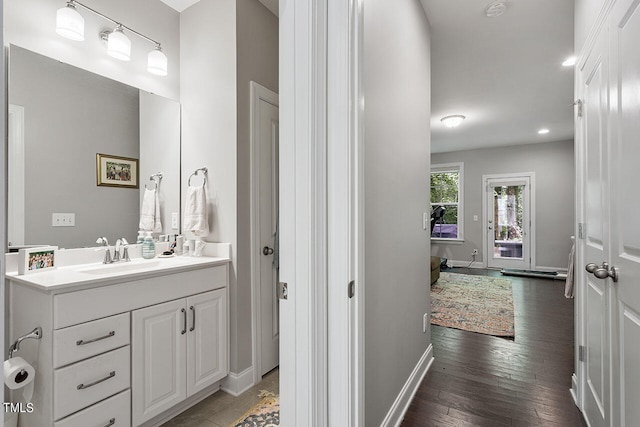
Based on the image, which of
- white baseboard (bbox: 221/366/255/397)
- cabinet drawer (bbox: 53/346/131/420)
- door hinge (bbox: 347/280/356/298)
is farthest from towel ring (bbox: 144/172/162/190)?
door hinge (bbox: 347/280/356/298)

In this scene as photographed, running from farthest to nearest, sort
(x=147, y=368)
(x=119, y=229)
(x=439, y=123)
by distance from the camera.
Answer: (x=439, y=123)
(x=119, y=229)
(x=147, y=368)

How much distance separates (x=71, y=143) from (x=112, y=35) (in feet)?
2.41

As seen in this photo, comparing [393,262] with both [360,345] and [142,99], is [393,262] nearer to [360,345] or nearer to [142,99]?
[360,345]

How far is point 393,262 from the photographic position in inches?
70.9

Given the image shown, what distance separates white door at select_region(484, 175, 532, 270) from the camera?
21.4 feet

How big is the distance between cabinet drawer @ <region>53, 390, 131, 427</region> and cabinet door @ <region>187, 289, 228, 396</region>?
0.35 metres

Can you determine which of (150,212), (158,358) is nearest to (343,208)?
(158,358)

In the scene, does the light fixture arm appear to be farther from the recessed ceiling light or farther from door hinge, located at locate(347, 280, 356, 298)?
the recessed ceiling light

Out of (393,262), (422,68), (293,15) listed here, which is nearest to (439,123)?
(422,68)

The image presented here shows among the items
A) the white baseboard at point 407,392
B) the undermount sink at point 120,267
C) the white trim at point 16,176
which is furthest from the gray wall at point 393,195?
the white trim at point 16,176

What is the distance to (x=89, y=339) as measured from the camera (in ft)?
5.02

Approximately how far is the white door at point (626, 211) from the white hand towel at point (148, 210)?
261 centimetres

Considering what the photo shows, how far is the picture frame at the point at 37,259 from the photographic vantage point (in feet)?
5.38

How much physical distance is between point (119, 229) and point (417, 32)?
7.91 feet
